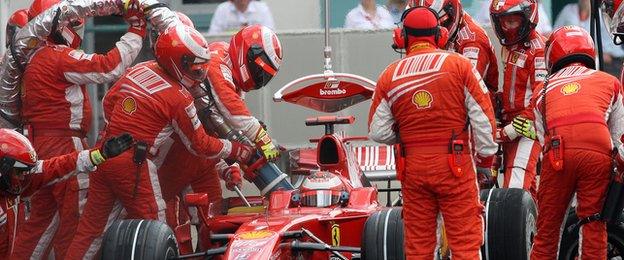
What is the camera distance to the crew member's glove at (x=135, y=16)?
1341 centimetres

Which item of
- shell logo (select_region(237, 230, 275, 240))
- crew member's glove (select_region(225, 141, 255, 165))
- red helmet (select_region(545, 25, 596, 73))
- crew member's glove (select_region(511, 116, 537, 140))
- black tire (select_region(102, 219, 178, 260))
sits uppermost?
red helmet (select_region(545, 25, 596, 73))

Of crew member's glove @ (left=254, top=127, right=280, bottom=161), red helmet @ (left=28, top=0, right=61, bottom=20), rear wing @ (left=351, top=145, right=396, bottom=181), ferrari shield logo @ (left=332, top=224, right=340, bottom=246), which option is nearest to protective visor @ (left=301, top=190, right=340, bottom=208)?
ferrari shield logo @ (left=332, top=224, right=340, bottom=246)

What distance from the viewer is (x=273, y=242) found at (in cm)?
1083

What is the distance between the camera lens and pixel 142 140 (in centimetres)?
1259

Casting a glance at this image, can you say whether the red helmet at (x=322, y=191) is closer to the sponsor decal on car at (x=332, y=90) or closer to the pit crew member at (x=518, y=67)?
the sponsor decal on car at (x=332, y=90)

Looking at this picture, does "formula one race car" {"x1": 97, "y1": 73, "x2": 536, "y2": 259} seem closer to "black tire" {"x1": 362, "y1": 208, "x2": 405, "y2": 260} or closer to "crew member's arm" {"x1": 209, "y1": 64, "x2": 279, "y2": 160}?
"black tire" {"x1": 362, "y1": 208, "x2": 405, "y2": 260}

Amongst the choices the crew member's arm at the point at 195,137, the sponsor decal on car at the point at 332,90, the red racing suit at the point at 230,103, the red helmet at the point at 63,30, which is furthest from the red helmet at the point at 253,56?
the red helmet at the point at 63,30

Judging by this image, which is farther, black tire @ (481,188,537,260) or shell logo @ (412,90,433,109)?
black tire @ (481,188,537,260)

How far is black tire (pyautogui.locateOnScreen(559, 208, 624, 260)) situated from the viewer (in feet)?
38.9

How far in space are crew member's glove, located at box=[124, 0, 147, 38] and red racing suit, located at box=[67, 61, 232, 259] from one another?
0.72 m

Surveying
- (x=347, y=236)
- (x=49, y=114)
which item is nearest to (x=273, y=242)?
(x=347, y=236)

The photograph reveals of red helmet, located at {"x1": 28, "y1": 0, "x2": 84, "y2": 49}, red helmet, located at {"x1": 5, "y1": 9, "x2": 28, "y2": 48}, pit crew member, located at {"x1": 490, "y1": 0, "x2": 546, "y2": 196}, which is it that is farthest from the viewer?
red helmet, located at {"x1": 5, "y1": 9, "x2": 28, "y2": 48}

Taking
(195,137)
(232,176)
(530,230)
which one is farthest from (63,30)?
(530,230)

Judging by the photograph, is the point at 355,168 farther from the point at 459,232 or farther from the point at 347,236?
the point at 459,232
